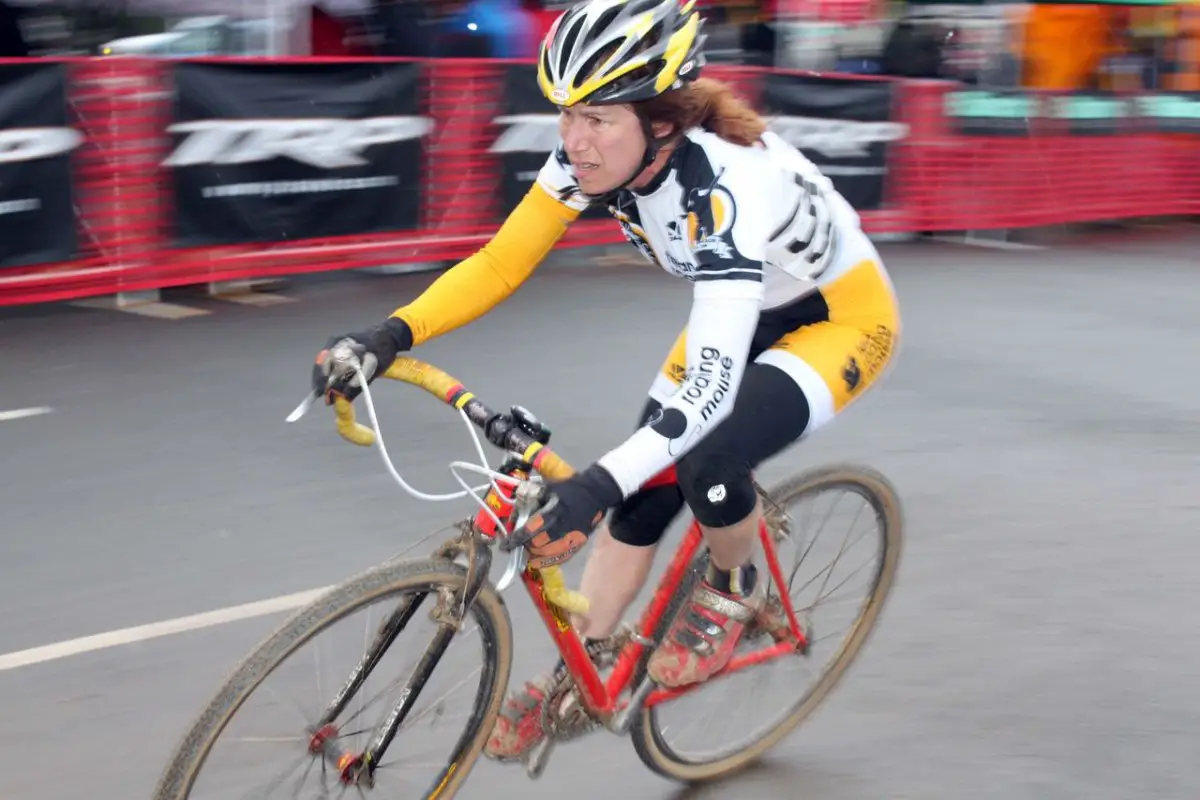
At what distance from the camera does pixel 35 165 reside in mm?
8883

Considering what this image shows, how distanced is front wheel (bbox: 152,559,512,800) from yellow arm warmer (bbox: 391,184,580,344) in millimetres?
735

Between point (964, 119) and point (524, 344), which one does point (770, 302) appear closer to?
point (524, 344)

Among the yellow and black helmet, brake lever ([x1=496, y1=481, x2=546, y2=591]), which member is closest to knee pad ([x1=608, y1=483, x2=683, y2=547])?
brake lever ([x1=496, y1=481, x2=546, y2=591])

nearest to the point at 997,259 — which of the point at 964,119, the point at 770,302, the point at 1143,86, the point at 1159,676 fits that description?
the point at 964,119

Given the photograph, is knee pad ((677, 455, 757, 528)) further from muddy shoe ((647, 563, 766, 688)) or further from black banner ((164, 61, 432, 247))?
black banner ((164, 61, 432, 247))

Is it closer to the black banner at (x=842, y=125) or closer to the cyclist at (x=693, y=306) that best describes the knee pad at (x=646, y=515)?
the cyclist at (x=693, y=306)

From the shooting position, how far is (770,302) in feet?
Answer: 13.1

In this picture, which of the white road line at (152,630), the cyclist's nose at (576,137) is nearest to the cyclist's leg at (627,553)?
the cyclist's nose at (576,137)

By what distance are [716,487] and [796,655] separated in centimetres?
97

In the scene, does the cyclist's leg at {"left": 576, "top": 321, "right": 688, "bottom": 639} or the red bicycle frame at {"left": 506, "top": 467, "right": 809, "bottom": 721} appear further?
the cyclist's leg at {"left": 576, "top": 321, "right": 688, "bottom": 639}

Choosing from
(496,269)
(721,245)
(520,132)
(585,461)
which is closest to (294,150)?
(520,132)

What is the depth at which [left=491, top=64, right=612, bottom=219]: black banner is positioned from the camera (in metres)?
11.1

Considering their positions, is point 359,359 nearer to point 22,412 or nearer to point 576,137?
point 576,137

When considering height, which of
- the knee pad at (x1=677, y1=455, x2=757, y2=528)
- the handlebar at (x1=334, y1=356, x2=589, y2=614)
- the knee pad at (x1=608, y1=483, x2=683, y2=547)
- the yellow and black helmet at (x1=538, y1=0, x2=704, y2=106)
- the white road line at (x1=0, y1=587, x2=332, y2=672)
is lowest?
the white road line at (x1=0, y1=587, x2=332, y2=672)
